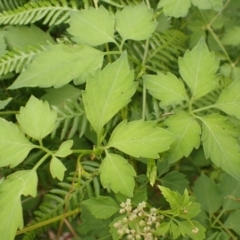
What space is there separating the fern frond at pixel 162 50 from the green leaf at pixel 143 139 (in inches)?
11.8

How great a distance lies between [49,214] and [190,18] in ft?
2.47

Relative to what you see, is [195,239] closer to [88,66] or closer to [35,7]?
[88,66]

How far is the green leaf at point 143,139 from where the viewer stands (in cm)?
87

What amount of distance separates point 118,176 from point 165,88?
0.79 ft

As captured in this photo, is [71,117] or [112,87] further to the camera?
[71,117]

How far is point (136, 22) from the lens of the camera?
3.37ft

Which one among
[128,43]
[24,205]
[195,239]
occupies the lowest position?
[24,205]

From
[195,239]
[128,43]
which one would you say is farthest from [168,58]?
[195,239]

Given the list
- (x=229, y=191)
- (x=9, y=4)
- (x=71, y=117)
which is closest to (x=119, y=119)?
(x=71, y=117)

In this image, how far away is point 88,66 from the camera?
993 mm

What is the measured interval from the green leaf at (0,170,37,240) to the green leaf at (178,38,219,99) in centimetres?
42

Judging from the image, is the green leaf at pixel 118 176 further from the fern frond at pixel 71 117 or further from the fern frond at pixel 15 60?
the fern frond at pixel 15 60

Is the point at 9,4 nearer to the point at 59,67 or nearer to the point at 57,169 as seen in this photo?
the point at 59,67

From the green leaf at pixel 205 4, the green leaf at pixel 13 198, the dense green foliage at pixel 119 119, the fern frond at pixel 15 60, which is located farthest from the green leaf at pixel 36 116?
the green leaf at pixel 205 4
